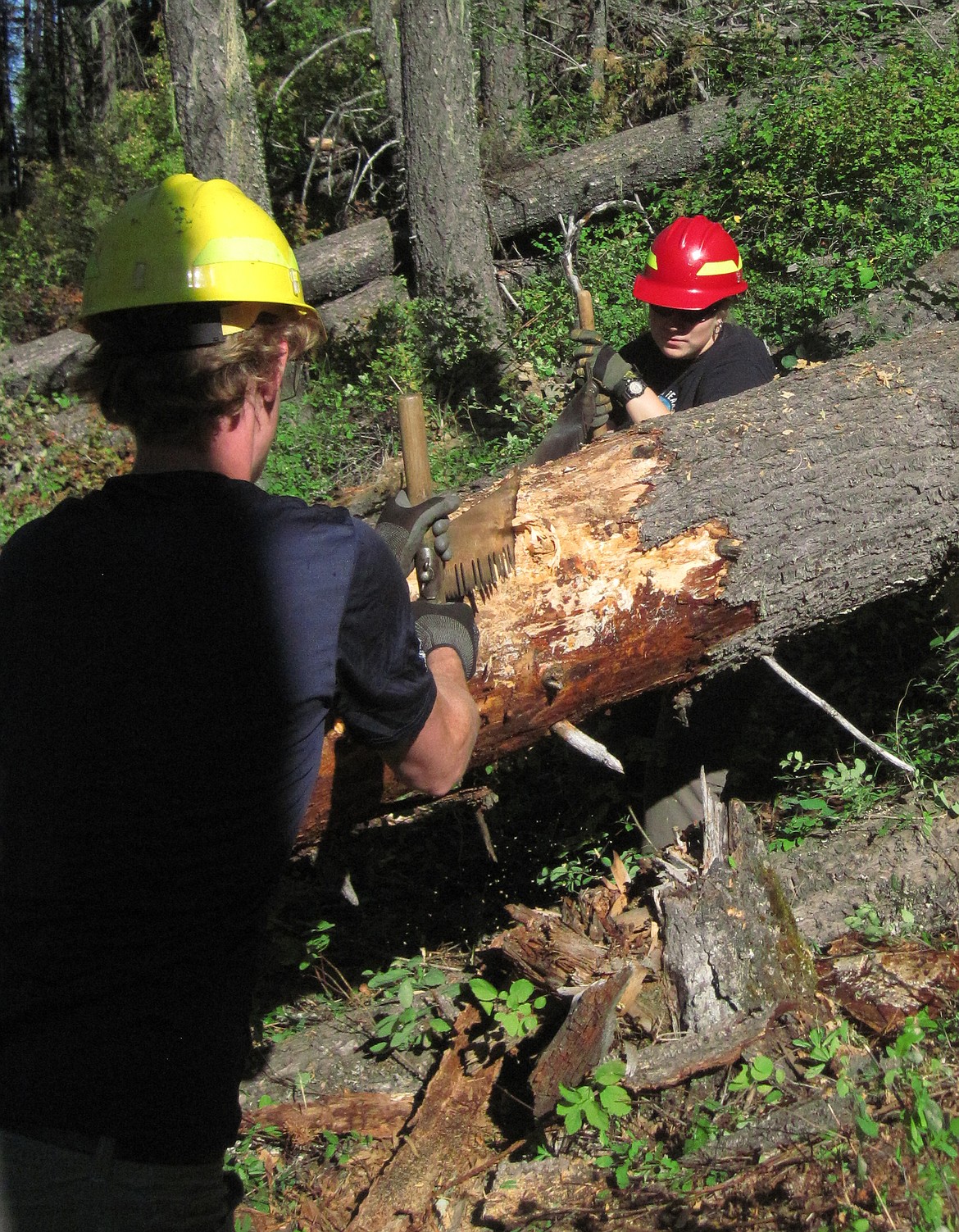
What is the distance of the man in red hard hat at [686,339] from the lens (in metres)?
4.20

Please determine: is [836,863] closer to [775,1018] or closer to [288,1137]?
[775,1018]

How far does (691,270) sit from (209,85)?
500 cm

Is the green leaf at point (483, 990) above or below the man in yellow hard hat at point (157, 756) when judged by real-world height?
below

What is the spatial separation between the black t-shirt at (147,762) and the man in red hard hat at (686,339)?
2724 millimetres

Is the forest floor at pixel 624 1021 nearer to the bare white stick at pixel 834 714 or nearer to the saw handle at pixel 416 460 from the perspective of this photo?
the bare white stick at pixel 834 714

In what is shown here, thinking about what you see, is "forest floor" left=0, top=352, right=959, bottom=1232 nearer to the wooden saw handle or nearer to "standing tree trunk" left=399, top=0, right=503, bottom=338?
the wooden saw handle

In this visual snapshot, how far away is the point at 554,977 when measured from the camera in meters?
3.26

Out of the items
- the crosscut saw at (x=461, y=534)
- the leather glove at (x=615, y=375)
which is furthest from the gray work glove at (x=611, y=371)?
the crosscut saw at (x=461, y=534)

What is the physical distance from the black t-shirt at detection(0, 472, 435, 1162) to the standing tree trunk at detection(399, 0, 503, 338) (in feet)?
22.8

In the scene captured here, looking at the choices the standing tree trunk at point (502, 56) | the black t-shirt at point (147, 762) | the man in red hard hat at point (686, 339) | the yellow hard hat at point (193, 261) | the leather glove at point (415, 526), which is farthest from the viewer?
the standing tree trunk at point (502, 56)

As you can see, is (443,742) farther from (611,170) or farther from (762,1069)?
(611,170)

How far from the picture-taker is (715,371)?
4168mm

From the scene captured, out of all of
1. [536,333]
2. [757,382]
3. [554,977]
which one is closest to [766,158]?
[536,333]

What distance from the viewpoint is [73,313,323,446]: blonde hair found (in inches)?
69.1
